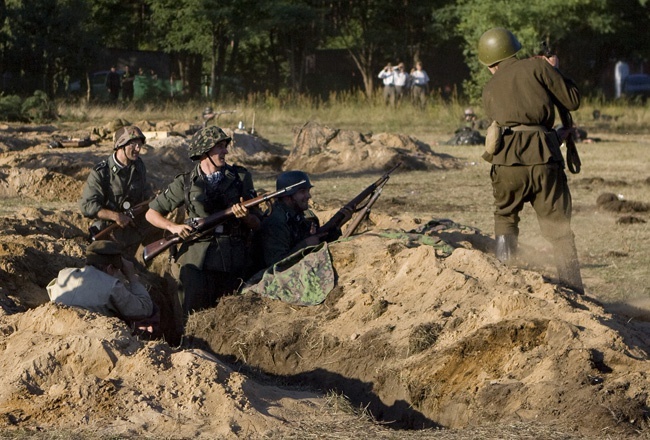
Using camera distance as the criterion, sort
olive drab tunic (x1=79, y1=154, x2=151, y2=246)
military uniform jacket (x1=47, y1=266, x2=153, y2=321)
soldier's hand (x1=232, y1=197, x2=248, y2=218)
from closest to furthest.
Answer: military uniform jacket (x1=47, y1=266, x2=153, y2=321) → soldier's hand (x1=232, y1=197, x2=248, y2=218) → olive drab tunic (x1=79, y1=154, x2=151, y2=246)

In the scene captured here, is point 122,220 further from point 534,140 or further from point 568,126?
point 568,126

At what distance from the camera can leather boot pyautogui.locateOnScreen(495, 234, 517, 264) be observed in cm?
828

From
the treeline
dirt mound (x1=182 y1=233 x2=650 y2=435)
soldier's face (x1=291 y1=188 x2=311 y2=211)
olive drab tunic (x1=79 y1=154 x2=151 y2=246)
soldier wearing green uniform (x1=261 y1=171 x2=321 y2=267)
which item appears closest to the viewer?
dirt mound (x1=182 y1=233 x2=650 y2=435)

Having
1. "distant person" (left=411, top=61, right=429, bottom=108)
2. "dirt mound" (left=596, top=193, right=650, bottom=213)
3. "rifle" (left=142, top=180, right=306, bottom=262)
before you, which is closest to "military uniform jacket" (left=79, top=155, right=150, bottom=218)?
"rifle" (left=142, top=180, right=306, bottom=262)

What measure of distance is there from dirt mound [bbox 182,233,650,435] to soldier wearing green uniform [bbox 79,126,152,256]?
174 cm

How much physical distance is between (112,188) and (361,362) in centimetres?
363

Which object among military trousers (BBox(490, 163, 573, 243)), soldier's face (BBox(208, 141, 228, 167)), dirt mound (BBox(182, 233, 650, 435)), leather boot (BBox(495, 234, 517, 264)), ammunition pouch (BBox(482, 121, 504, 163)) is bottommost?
dirt mound (BBox(182, 233, 650, 435))

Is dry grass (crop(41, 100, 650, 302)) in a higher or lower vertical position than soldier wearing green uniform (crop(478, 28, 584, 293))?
lower

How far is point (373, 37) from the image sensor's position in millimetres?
44469

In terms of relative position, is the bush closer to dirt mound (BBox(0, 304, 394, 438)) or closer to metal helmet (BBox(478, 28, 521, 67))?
metal helmet (BBox(478, 28, 521, 67))

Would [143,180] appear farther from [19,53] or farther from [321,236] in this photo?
[19,53]

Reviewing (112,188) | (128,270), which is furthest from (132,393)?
(112,188)

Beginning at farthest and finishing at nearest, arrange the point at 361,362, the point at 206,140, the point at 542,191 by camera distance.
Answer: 1. the point at 206,140
2. the point at 542,191
3. the point at 361,362

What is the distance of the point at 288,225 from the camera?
9141 mm
